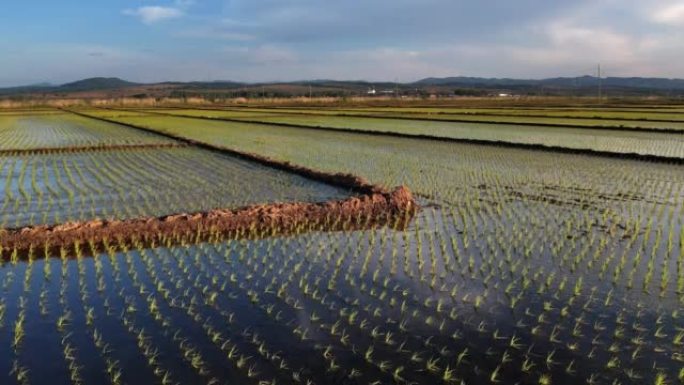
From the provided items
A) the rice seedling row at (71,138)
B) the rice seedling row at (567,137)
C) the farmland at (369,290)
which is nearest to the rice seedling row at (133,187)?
the farmland at (369,290)

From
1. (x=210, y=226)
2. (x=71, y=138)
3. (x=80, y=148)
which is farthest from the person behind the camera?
(x=71, y=138)

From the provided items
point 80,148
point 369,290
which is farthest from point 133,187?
point 80,148

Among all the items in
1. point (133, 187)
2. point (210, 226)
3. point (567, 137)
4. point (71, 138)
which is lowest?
point (210, 226)

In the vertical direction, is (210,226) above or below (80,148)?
below

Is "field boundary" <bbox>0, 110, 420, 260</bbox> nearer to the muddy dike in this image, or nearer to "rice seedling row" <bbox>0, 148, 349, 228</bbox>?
the muddy dike

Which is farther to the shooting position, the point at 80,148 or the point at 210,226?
the point at 80,148

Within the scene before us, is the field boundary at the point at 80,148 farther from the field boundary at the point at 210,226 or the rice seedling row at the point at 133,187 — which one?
the field boundary at the point at 210,226

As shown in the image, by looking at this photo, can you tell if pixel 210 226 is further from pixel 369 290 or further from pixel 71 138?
pixel 71 138
